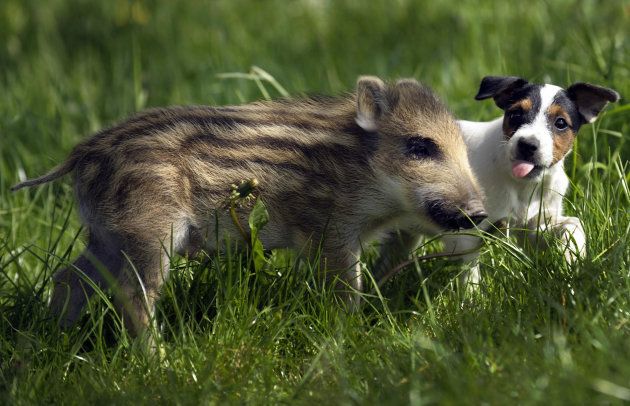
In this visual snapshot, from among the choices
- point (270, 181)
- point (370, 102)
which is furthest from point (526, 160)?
point (270, 181)

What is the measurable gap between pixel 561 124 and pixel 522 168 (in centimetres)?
29

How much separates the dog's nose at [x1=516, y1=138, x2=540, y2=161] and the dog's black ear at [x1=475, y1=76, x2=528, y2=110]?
294 mm

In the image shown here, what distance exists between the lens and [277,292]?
4.44 meters

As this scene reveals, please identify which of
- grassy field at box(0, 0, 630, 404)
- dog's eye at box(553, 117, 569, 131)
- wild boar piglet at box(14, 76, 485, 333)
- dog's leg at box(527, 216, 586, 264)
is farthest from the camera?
dog's eye at box(553, 117, 569, 131)

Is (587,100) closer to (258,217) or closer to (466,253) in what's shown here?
(466,253)

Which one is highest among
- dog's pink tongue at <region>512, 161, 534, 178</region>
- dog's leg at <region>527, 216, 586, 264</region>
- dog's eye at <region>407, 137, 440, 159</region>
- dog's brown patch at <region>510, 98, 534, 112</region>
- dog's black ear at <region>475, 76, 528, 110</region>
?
dog's black ear at <region>475, 76, 528, 110</region>

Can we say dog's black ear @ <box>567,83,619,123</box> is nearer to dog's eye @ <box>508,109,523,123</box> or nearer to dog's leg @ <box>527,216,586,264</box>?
dog's eye @ <box>508,109,523,123</box>

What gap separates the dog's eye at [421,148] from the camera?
4.59 meters

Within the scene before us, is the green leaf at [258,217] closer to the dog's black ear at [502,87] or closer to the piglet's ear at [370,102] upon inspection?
the piglet's ear at [370,102]

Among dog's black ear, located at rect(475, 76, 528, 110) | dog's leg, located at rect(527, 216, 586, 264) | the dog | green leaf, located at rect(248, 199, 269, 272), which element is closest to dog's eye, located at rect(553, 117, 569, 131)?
the dog

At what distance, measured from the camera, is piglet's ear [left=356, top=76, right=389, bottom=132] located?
468 centimetres

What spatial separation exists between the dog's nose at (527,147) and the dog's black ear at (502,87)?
0.29 metres

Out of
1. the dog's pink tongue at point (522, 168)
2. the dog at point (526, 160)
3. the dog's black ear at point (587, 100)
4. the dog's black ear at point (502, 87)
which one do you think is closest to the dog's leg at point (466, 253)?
the dog at point (526, 160)

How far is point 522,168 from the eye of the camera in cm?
461
